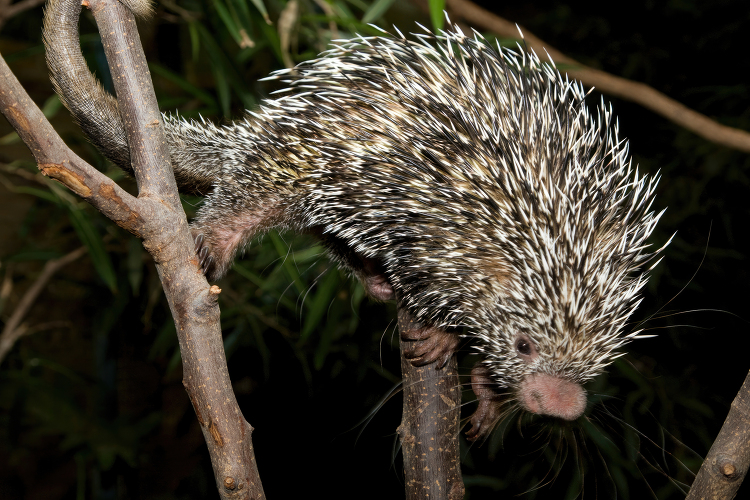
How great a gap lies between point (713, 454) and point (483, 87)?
0.84 meters

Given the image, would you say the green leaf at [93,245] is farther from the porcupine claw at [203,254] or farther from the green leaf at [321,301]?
the porcupine claw at [203,254]

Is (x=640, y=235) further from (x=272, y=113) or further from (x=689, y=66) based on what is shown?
(x=689, y=66)

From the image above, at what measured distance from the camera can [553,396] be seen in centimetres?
122

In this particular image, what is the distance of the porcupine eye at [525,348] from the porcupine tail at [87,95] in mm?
869

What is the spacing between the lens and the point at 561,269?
47.4 inches

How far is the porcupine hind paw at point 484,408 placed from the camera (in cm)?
148

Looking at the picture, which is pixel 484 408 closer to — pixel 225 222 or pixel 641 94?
pixel 225 222

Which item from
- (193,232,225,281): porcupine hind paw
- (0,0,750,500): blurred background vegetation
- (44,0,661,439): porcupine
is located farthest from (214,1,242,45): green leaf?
(193,232,225,281): porcupine hind paw

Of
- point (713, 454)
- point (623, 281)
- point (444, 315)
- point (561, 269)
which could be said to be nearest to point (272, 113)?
point (444, 315)

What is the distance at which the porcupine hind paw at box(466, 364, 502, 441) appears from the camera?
4.86 feet

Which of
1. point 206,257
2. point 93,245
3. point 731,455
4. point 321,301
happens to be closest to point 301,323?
point 321,301

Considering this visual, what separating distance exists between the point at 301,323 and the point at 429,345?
1336mm

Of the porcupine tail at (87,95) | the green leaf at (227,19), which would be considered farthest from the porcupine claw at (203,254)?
the green leaf at (227,19)

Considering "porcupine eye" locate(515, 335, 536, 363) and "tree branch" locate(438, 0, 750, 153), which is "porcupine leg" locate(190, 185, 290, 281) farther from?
"tree branch" locate(438, 0, 750, 153)
